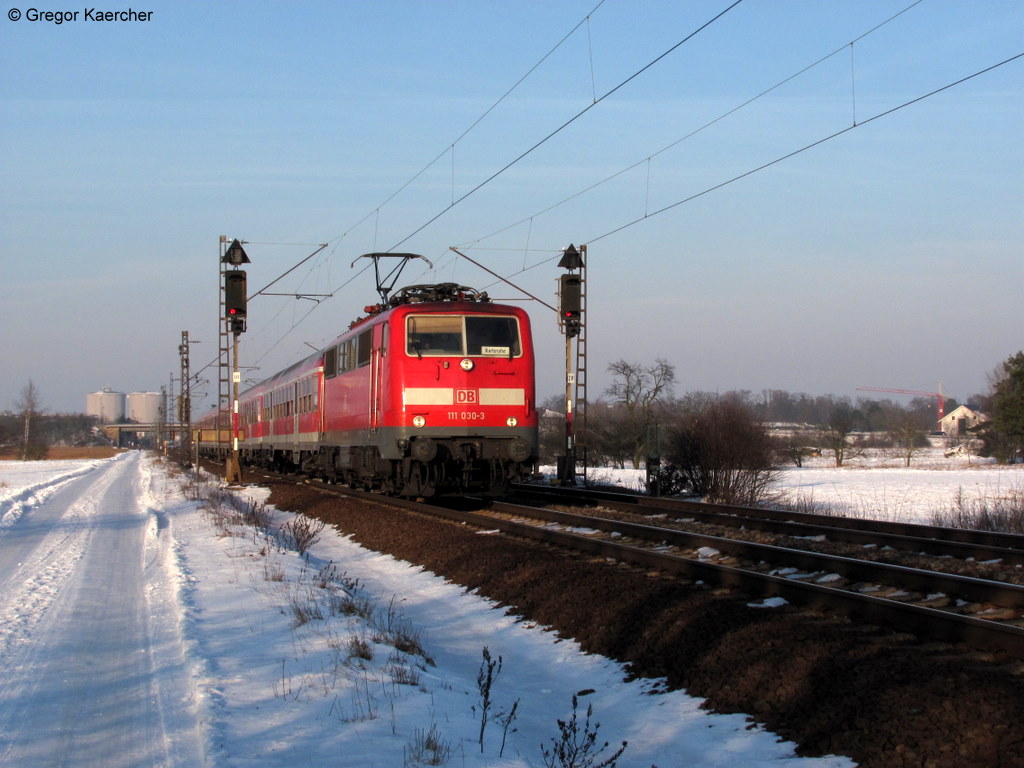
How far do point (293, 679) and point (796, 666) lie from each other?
3.27 m

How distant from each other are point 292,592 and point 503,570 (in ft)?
7.71

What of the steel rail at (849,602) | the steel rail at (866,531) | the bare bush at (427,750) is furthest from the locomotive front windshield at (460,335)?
the bare bush at (427,750)

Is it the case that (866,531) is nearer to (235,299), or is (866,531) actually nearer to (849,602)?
(849,602)

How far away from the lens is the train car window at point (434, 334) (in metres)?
16.5

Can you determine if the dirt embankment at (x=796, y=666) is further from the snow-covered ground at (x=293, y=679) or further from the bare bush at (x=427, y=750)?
the bare bush at (x=427, y=750)

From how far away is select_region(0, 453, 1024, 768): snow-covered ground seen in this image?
5.18 metres

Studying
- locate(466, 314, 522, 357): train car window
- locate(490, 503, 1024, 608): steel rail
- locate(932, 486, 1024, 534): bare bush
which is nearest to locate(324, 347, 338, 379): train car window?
locate(466, 314, 522, 357): train car window

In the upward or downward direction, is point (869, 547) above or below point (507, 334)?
below

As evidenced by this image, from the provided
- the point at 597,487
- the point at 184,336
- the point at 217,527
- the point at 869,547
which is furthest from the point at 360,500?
the point at 184,336

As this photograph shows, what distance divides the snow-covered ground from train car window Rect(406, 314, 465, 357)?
489 cm

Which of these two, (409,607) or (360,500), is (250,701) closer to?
(409,607)

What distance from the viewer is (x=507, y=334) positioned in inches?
666

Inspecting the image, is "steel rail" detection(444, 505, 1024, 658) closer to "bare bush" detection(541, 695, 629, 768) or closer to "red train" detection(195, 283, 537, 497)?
"bare bush" detection(541, 695, 629, 768)

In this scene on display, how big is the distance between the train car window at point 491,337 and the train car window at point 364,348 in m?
2.12
